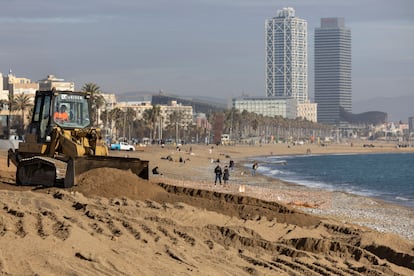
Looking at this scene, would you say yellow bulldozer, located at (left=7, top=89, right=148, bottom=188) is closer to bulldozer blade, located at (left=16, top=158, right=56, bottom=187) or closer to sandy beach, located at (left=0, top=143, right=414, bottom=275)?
bulldozer blade, located at (left=16, top=158, right=56, bottom=187)

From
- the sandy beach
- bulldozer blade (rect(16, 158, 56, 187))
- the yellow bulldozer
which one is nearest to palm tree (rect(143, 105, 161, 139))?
bulldozer blade (rect(16, 158, 56, 187))

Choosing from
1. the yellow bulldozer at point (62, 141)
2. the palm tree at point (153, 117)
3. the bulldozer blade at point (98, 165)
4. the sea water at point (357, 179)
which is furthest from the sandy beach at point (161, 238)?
the palm tree at point (153, 117)

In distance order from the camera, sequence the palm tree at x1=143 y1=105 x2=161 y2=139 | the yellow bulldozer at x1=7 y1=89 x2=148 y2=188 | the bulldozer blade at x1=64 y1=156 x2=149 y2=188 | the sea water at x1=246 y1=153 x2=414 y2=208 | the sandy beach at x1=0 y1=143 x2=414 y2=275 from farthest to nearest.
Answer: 1. the palm tree at x1=143 y1=105 x2=161 y2=139
2. the sea water at x1=246 y1=153 x2=414 y2=208
3. the yellow bulldozer at x1=7 y1=89 x2=148 y2=188
4. the bulldozer blade at x1=64 y1=156 x2=149 y2=188
5. the sandy beach at x1=0 y1=143 x2=414 y2=275

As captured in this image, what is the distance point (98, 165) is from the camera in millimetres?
22203

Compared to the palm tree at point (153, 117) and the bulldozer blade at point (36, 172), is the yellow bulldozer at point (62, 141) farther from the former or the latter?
the palm tree at point (153, 117)

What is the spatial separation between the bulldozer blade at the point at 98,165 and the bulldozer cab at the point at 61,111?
1.55 m

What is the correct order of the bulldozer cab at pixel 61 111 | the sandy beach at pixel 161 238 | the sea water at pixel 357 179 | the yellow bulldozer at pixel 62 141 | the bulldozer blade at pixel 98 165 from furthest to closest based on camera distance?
the sea water at pixel 357 179, the bulldozer cab at pixel 61 111, the yellow bulldozer at pixel 62 141, the bulldozer blade at pixel 98 165, the sandy beach at pixel 161 238

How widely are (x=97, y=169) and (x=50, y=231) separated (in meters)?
9.37

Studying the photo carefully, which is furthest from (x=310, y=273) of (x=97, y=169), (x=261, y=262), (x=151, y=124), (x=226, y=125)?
(x=226, y=125)

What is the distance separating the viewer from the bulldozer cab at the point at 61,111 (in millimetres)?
22969

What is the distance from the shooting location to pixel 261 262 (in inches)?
480

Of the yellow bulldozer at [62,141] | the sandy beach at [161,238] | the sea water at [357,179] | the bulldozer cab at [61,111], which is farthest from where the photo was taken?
the sea water at [357,179]

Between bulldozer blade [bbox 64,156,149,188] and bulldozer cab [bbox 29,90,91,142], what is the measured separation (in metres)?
1.55

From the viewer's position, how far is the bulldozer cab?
23.0 metres
